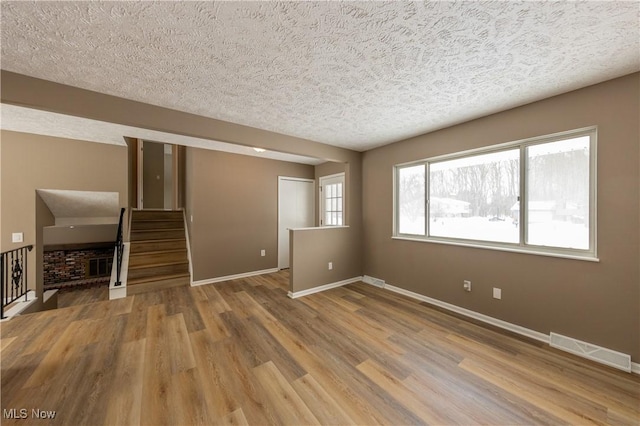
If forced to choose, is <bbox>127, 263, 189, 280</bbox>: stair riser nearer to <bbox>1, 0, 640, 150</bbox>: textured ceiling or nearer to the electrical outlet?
<bbox>1, 0, 640, 150</bbox>: textured ceiling

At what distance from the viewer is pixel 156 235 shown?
5023 millimetres

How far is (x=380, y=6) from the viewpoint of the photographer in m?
1.26

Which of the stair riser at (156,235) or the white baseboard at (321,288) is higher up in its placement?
the stair riser at (156,235)

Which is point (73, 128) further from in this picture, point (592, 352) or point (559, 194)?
point (592, 352)

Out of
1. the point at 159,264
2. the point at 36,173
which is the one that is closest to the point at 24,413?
the point at 159,264

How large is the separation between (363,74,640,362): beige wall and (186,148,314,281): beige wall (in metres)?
3.17

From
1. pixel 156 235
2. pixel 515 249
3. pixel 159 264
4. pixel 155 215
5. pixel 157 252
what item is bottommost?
pixel 159 264

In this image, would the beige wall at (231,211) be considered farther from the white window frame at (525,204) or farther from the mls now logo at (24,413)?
the white window frame at (525,204)

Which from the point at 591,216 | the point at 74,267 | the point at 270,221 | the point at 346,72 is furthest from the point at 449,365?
the point at 74,267

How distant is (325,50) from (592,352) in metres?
3.41

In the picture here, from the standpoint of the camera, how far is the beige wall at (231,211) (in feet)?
13.8

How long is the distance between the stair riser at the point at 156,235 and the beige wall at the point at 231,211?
34.9 inches

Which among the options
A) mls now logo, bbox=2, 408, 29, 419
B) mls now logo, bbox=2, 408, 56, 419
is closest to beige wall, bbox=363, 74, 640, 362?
mls now logo, bbox=2, 408, 56, 419

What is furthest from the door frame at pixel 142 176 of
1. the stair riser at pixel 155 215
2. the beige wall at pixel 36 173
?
the beige wall at pixel 36 173
